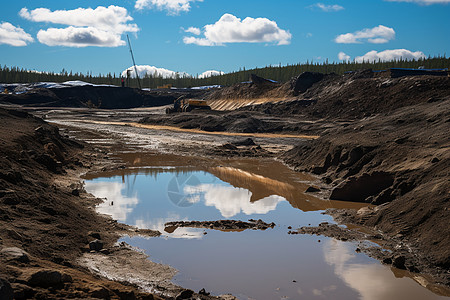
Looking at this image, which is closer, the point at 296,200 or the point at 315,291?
the point at 315,291

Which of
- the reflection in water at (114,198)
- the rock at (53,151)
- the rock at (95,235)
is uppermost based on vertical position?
the rock at (53,151)

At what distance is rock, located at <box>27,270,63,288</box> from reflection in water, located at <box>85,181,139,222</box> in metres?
5.75

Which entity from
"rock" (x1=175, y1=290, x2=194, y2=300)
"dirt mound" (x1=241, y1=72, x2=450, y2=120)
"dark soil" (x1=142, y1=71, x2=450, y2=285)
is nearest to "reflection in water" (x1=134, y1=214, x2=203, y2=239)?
"rock" (x1=175, y1=290, x2=194, y2=300)

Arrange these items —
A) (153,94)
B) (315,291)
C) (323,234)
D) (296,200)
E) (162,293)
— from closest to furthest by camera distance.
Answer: (162,293) → (315,291) → (323,234) → (296,200) → (153,94)

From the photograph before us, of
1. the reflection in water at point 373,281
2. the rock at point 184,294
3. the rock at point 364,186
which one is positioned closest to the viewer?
the rock at point 184,294

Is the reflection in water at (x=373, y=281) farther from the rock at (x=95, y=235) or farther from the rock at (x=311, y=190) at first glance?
the rock at (x=311, y=190)

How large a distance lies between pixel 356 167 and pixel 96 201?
28.7 ft

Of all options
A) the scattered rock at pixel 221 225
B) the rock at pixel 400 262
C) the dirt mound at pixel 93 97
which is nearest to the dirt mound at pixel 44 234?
the scattered rock at pixel 221 225

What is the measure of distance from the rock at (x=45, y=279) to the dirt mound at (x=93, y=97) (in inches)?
2809

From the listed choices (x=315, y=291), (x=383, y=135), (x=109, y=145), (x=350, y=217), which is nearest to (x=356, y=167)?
(x=383, y=135)

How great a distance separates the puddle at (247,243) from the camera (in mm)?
7414

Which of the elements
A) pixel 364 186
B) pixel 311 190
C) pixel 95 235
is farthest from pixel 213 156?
pixel 95 235

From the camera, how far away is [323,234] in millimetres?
10258

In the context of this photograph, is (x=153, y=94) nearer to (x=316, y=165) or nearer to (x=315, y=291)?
(x=316, y=165)
